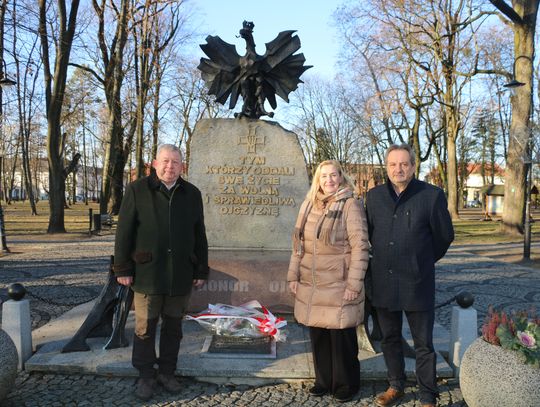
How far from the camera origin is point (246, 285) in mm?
5895

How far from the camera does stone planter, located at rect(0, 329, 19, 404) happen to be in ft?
11.9

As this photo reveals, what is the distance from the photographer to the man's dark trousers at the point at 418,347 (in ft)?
12.0

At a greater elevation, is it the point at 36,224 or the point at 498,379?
the point at 498,379

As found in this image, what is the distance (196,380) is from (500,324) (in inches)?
102

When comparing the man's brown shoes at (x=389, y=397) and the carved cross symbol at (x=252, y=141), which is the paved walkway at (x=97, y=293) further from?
the carved cross symbol at (x=252, y=141)

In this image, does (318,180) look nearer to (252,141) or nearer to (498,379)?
(498,379)

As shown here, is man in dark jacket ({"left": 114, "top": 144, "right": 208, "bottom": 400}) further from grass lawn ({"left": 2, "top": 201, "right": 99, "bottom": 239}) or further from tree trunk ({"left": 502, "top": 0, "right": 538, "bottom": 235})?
grass lawn ({"left": 2, "top": 201, "right": 99, "bottom": 239})

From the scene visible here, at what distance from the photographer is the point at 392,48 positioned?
26.0m

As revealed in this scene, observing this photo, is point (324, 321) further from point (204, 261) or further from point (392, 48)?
point (392, 48)

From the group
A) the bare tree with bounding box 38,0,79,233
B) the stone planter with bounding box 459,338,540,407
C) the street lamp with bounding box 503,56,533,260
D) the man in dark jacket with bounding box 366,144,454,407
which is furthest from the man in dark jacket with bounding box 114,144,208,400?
the bare tree with bounding box 38,0,79,233

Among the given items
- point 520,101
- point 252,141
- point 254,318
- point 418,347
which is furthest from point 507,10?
point 418,347

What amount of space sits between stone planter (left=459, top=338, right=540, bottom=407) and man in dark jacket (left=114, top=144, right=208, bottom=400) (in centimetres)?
232

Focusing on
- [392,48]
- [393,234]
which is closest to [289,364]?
[393,234]

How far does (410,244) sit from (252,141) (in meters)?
3.32
